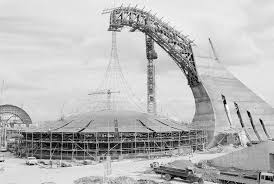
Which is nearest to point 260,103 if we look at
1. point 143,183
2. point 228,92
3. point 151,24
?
point 228,92

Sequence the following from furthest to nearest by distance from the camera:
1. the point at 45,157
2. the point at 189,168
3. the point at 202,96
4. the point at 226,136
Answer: the point at 202,96, the point at 226,136, the point at 45,157, the point at 189,168

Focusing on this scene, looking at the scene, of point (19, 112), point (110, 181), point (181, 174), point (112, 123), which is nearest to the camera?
point (110, 181)

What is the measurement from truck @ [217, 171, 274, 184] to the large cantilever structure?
137 feet

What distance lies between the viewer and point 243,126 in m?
78.0

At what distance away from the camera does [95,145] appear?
57625 mm

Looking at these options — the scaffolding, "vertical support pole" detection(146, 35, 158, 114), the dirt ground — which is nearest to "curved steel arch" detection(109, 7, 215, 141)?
"vertical support pole" detection(146, 35, 158, 114)

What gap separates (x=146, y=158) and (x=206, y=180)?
20652 millimetres

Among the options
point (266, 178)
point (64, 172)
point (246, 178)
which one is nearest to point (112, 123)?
point (64, 172)

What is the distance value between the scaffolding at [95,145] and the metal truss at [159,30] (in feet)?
80.6

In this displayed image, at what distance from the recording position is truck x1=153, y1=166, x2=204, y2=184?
3650 centimetres

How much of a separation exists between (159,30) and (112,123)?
95.2 ft

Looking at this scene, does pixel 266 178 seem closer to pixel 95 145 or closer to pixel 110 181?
pixel 110 181

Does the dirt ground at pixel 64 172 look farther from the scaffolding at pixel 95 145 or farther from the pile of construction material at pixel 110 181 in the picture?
the scaffolding at pixel 95 145

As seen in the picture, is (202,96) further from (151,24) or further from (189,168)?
(189,168)
